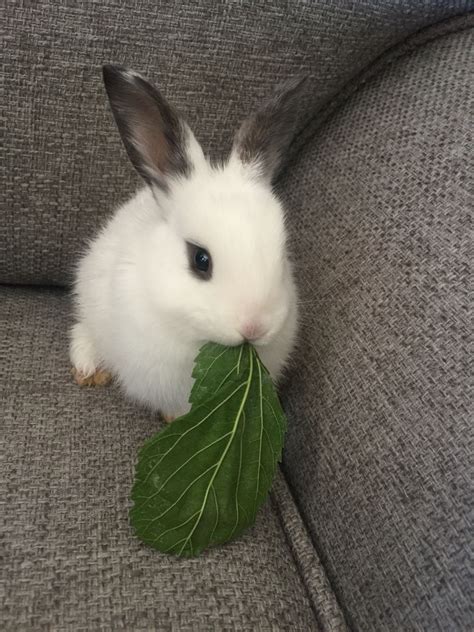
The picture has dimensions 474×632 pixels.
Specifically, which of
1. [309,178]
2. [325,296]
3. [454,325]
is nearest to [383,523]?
[454,325]

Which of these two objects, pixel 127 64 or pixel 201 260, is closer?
pixel 201 260

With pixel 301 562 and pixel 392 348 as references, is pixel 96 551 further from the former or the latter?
pixel 392 348

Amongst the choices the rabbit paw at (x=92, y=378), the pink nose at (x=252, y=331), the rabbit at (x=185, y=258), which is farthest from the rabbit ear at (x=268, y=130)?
the rabbit paw at (x=92, y=378)

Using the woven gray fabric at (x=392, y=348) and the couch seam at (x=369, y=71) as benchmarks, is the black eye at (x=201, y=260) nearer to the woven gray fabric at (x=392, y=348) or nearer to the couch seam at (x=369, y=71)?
the woven gray fabric at (x=392, y=348)

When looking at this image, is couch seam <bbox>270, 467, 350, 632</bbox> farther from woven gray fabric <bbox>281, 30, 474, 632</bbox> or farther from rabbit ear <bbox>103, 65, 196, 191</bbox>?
rabbit ear <bbox>103, 65, 196, 191</bbox>

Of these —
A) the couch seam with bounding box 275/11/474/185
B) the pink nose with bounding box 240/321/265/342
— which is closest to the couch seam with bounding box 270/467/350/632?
the pink nose with bounding box 240/321/265/342

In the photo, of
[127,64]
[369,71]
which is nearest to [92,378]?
[127,64]

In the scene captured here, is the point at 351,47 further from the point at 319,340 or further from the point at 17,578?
the point at 17,578
